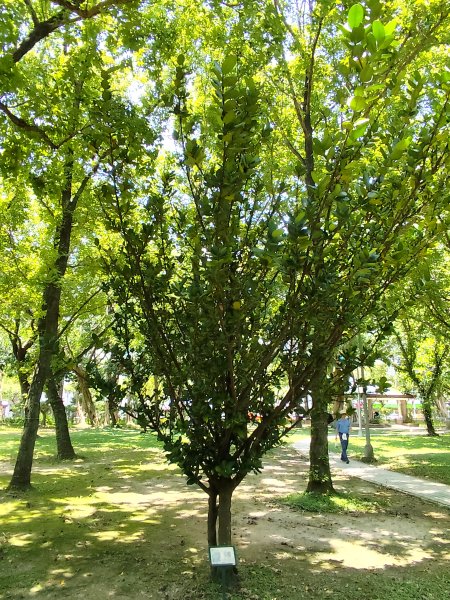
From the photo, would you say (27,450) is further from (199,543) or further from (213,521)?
(213,521)

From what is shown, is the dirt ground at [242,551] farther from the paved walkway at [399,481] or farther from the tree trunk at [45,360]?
the tree trunk at [45,360]

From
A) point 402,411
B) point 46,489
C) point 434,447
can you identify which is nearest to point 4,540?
point 46,489

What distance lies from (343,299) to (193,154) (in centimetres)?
162

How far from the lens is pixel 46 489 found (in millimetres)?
9586

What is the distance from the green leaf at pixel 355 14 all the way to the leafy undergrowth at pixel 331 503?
7.70 meters

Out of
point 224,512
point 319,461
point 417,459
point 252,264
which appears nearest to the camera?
point 252,264

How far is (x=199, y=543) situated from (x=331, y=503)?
3288mm

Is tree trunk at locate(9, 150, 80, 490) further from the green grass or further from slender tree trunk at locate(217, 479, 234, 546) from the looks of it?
the green grass

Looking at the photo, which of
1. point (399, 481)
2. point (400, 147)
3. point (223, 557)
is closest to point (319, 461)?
point (399, 481)

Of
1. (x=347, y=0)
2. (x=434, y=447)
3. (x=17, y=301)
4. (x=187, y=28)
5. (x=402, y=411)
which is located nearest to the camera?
(x=347, y=0)

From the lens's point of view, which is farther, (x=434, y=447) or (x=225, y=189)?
(x=434, y=447)

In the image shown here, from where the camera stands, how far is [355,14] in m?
2.09

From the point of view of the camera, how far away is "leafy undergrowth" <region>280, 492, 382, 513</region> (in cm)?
820

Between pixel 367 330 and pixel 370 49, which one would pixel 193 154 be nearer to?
pixel 370 49
